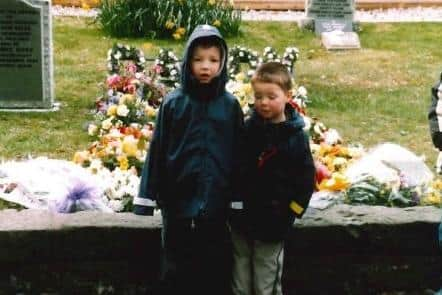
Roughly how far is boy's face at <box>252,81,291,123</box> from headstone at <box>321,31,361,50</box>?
27.5 ft

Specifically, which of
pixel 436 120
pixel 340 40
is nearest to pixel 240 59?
pixel 340 40

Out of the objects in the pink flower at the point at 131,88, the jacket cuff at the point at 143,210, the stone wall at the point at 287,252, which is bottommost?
the stone wall at the point at 287,252

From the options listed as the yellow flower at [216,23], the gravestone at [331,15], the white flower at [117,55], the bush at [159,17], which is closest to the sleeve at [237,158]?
the white flower at [117,55]

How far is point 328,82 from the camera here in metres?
9.92

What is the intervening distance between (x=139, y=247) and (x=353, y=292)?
3.66 ft

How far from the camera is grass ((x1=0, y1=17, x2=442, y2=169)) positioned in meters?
7.51

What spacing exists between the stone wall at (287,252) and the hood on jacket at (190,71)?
75 cm

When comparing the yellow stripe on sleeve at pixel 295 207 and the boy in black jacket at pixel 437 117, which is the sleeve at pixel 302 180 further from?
the boy in black jacket at pixel 437 117

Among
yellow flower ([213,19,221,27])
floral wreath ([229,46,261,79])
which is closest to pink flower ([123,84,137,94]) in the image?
floral wreath ([229,46,261,79])

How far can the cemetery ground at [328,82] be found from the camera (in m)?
7.50

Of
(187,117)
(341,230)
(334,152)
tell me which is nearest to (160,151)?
(187,117)

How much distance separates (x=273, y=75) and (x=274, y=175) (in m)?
0.43

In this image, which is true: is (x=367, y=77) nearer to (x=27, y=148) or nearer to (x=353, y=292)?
(x=27, y=148)

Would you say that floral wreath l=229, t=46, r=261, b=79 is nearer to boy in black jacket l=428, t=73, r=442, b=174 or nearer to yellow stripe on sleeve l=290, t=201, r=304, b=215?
boy in black jacket l=428, t=73, r=442, b=174
